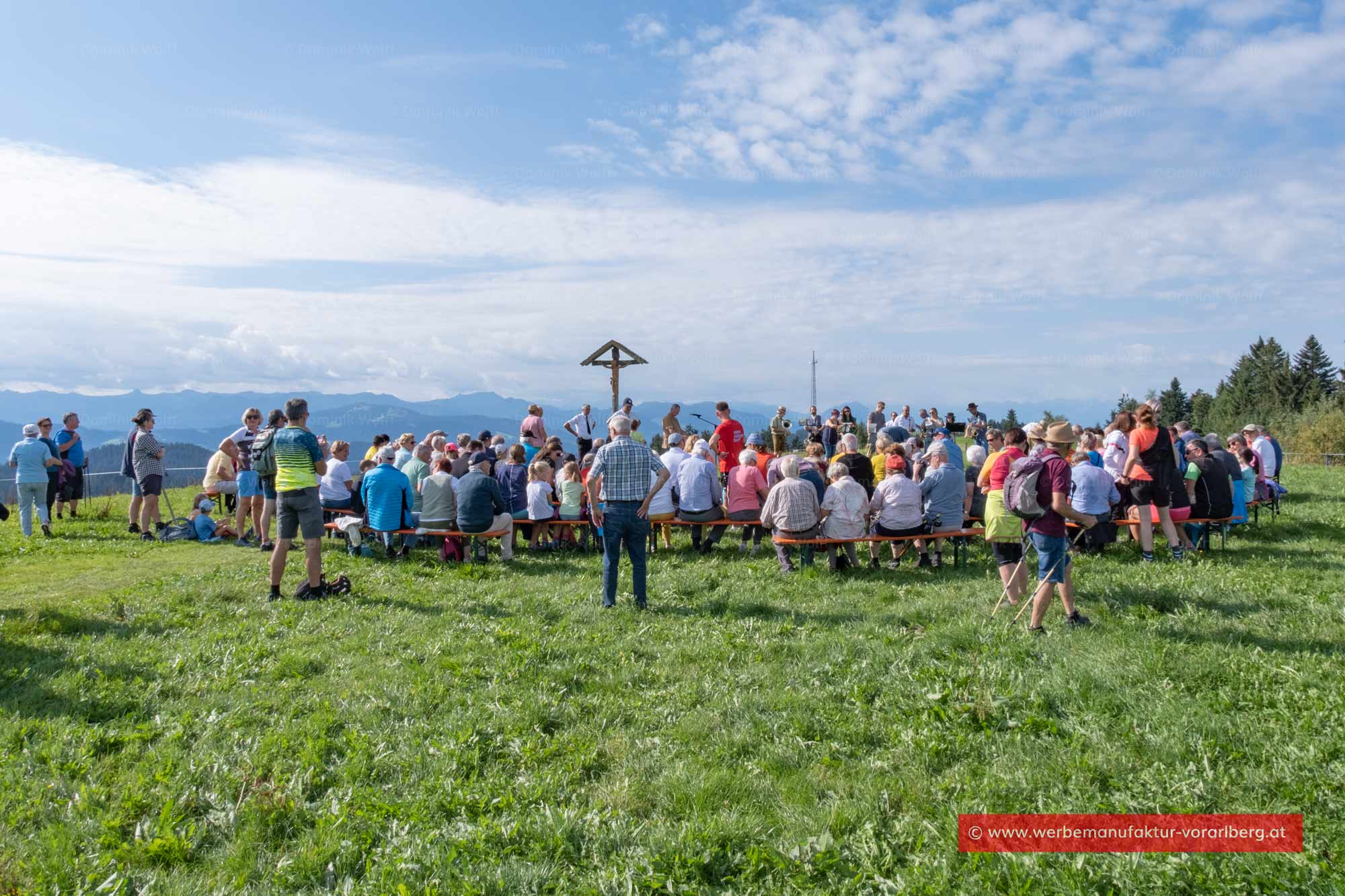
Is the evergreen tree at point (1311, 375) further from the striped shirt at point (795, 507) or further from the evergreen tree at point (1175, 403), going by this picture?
the striped shirt at point (795, 507)

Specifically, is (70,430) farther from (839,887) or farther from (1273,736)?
(1273,736)

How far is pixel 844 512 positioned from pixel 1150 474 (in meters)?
3.80

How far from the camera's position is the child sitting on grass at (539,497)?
39.1ft

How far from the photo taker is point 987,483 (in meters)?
9.91

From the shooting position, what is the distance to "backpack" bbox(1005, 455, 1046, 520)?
6695 millimetres

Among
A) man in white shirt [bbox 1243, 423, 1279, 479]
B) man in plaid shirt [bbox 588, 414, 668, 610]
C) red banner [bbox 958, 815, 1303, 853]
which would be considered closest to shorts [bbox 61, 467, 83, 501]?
man in plaid shirt [bbox 588, 414, 668, 610]

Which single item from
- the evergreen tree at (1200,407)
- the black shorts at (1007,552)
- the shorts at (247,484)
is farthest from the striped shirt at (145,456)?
the evergreen tree at (1200,407)

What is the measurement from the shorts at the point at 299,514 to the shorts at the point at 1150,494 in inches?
379

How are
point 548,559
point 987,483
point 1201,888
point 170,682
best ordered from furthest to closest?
1. point 548,559
2. point 987,483
3. point 170,682
4. point 1201,888

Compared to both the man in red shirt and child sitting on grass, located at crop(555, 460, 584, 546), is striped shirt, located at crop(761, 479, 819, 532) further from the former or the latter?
the man in red shirt

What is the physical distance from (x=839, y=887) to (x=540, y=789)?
5.44ft

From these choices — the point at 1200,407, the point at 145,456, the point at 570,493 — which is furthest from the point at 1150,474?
the point at 1200,407

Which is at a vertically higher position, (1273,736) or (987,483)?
(987,483)

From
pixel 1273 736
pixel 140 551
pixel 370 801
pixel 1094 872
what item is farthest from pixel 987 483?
pixel 140 551
